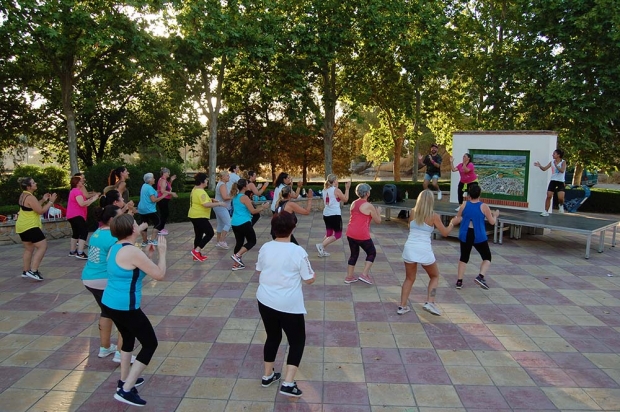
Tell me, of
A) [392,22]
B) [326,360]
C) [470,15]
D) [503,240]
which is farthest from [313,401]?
[470,15]

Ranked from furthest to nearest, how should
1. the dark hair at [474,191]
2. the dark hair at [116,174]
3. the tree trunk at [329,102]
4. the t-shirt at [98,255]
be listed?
the tree trunk at [329,102] → the dark hair at [116,174] → the dark hair at [474,191] → the t-shirt at [98,255]

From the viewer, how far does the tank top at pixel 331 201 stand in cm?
868

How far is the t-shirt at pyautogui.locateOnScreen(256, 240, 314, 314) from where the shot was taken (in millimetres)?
4008

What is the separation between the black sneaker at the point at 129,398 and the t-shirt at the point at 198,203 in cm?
496

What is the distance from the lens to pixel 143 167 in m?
19.0

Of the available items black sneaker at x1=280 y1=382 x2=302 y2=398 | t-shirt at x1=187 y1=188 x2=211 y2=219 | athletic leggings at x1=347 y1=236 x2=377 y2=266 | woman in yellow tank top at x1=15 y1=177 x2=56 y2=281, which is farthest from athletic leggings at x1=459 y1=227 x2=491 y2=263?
woman in yellow tank top at x1=15 y1=177 x2=56 y2=281

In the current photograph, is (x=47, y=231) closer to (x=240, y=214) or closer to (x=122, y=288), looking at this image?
(x=240, y=214)

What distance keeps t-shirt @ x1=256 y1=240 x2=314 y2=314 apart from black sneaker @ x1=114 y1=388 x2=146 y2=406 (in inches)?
55.9

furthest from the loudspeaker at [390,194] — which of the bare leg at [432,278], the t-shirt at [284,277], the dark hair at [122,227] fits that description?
the dark hair at [122,227]

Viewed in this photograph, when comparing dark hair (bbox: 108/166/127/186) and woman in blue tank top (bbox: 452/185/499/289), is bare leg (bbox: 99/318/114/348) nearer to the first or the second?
dark hair (bbox: 108/166/127/186)

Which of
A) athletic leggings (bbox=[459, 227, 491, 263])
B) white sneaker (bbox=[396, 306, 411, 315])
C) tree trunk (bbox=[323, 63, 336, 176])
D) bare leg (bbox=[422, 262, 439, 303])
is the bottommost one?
Result: white sneaker (bbox=[396, 306, 411, 315])

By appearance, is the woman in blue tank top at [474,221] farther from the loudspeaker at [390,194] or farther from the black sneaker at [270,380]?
the loudspeaker at [390,194]

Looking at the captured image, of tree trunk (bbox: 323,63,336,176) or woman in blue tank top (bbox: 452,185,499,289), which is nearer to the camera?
woman in blue tank top (bbox: 452,185,499,289)

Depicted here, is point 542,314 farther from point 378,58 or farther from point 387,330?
point 378,58
